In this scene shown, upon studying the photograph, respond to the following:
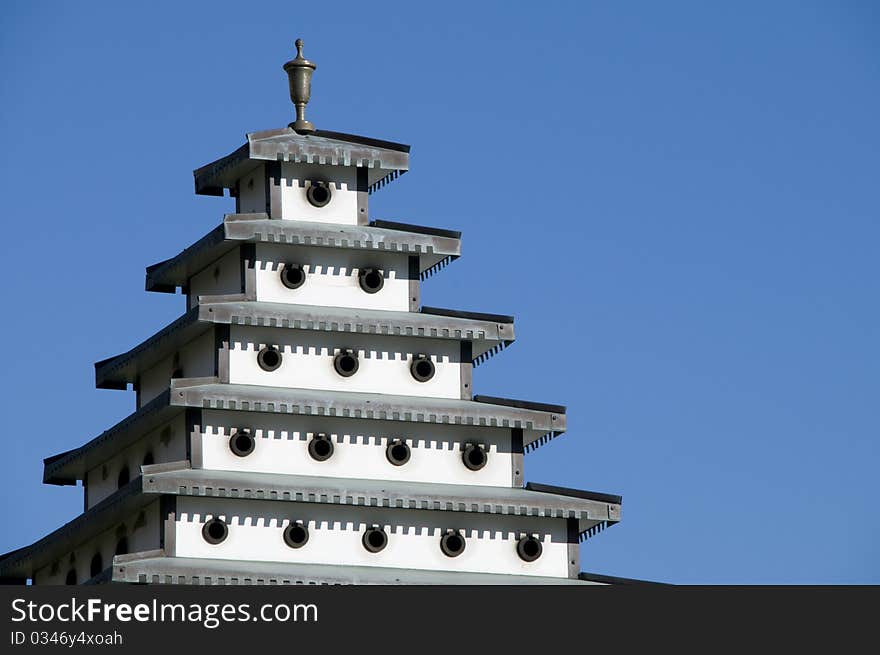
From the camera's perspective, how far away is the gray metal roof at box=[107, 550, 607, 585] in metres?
73.4

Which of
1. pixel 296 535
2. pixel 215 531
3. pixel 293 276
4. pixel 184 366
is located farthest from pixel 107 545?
pixel 293 276

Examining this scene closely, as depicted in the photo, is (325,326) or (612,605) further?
(325,326)

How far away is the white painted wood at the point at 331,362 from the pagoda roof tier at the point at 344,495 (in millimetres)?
3016

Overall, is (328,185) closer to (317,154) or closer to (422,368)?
(317,154)

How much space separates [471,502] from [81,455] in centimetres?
1322

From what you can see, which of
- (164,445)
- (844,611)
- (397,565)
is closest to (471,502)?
(397,565)

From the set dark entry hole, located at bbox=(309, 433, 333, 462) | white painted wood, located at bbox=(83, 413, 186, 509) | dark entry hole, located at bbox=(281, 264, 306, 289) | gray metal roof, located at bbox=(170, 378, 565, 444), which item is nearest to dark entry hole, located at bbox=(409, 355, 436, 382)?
gray metal roof, located at bbox=(170, 378, 565, 444)

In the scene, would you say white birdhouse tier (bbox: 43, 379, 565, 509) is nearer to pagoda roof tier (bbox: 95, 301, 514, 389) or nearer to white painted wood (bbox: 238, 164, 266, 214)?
pagoda roof tier (bbox: 95, 301, 514, 389)

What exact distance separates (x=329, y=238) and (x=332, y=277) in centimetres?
133

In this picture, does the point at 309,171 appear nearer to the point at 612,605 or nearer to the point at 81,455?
the point at 81,455

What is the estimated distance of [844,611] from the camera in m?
64.5

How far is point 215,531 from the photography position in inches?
2990

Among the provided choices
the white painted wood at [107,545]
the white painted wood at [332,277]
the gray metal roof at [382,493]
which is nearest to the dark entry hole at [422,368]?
the white painted wood at [332,277]

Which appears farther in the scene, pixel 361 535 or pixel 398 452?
pixel 398 452
